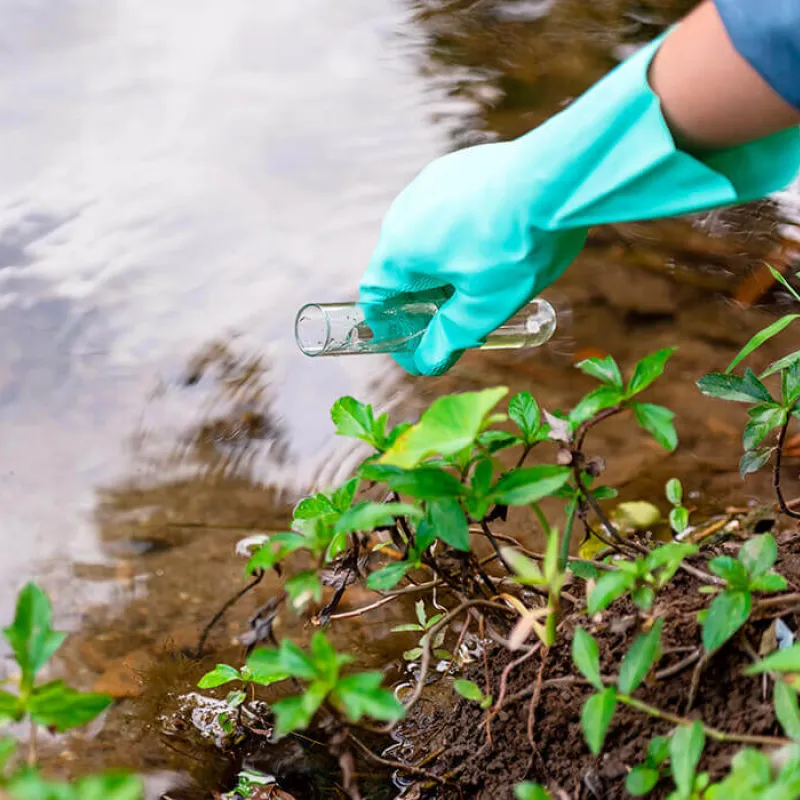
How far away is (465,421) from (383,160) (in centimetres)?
251

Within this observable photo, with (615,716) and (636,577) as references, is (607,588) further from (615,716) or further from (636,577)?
(615,716)

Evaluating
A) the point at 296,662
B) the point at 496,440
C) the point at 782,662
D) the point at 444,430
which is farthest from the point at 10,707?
the point at 782,662

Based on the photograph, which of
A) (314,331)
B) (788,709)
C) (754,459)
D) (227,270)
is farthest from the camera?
(227,270)

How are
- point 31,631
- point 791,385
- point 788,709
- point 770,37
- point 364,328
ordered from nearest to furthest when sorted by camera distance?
point 31,631 < point 788,709 < point 770,37 < point 791,385 < point 364,328

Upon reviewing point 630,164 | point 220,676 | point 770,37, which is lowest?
point 220,676

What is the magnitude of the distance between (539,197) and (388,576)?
0.70 meters

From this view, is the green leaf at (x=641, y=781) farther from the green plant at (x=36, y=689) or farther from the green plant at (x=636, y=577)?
the green plant at (x=36, y=689)

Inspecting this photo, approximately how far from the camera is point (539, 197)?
1459 mm

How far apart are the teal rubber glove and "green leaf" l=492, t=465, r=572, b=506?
1.73 feet

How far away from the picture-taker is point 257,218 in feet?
9.88

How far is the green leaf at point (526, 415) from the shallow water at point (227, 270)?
79cm

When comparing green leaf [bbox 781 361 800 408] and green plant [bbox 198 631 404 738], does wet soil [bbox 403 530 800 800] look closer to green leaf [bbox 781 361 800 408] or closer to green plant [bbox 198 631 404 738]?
green leaf [bbox 781 361 800 408]

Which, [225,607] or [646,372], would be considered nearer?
[646,372]

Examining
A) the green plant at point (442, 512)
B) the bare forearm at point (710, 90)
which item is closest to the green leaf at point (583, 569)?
the green plant at point (442, 512)
